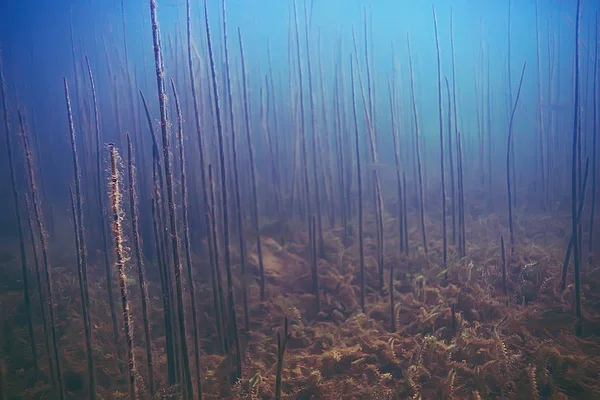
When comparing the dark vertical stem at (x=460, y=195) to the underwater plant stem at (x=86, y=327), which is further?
the dark vertical stem at (x=460, y=195)

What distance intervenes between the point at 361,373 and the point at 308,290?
1846 millimetres

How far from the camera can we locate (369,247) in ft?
21.9

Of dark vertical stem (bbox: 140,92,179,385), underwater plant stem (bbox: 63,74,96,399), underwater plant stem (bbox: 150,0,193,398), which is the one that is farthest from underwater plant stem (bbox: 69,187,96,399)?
underwater plant stem (bbox: 150,0,193,398)

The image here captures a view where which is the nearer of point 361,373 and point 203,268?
point 361,373

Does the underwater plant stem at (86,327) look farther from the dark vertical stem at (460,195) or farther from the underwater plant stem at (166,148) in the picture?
the dark vertical stem at (460,195)

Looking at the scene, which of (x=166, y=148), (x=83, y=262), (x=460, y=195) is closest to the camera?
(x=166, y=148)

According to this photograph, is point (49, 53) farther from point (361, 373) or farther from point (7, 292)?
point (361, 373)

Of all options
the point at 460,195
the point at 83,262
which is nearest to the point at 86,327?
the point at 83,262

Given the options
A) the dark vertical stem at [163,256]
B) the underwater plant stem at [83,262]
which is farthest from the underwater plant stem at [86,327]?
the dark vertical stem at [163,256]

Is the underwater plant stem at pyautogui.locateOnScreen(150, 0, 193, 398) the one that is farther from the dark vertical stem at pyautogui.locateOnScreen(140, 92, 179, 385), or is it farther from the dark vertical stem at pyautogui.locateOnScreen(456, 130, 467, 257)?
the dark vertical stem at pyautogui.locateOnScreen(456, 130, 467, 257)

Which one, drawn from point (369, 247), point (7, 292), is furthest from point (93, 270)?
point (369, 247)

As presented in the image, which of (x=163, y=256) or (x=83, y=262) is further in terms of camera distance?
(x=83, y=262)

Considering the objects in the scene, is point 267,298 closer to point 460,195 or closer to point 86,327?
point 86,327

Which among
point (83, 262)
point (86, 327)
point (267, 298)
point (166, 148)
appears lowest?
point (267, 298)
